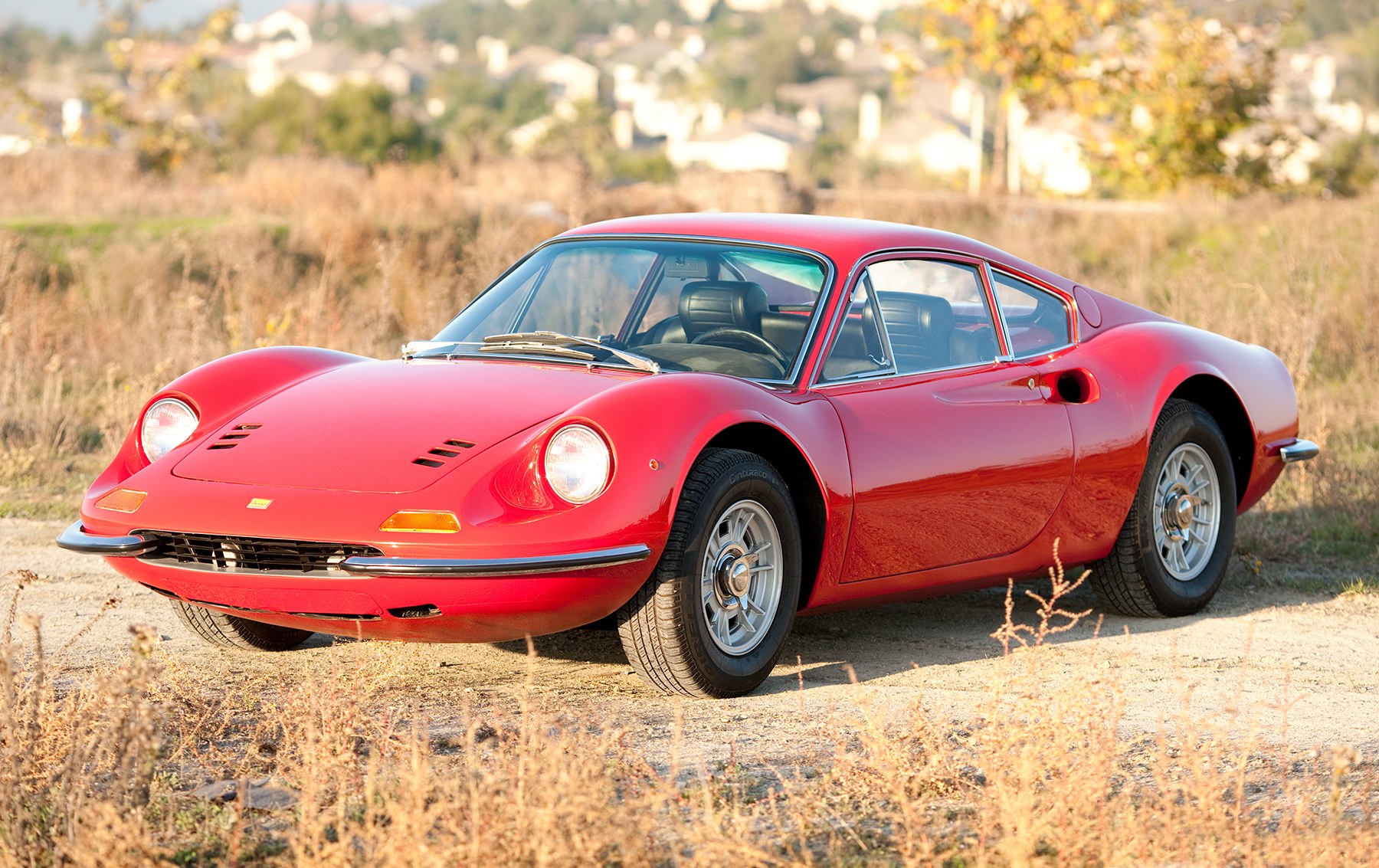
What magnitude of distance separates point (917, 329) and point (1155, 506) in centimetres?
132

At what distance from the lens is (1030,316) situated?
6512mm

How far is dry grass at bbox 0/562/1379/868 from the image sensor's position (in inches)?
134

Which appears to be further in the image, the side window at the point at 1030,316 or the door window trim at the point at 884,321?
the side window at the point at 1030,316

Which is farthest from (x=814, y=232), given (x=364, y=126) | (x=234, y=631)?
A: (x=364, y=126)

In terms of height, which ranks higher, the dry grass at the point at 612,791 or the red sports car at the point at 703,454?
the red sports car at the point at 703,454

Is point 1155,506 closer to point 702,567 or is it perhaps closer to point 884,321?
point 884,321

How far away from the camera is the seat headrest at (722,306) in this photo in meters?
5.73

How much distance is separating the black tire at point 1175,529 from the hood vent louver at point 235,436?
130 inches

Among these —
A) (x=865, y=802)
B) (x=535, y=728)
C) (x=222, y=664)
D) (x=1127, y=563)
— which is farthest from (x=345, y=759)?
(x=1127, y=563)

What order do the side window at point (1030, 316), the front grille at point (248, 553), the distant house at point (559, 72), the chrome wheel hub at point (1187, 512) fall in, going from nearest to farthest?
the front grille at point (248, 553) → the side window at point (1030, 316) → the chrome wheel hub at point (1187, 512) → the distant house at point (559, 72)

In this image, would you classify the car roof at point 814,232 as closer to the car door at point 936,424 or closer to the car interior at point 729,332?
the car door at point 936,424

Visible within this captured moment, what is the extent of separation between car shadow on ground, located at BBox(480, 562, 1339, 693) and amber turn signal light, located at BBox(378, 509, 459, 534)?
1.21 meters

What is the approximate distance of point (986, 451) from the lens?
5785 millimetres

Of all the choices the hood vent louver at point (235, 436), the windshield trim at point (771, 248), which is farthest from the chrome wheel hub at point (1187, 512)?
the hood vent louver at point (235, 436)
